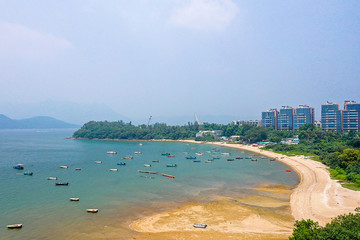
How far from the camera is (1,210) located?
25.0 metres

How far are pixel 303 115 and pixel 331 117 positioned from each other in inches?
547

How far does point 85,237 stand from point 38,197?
13.8 meters

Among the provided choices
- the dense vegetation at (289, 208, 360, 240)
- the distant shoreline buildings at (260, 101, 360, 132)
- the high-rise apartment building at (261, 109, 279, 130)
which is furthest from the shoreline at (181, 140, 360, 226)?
the high-rise apartment building at (261, 109, 279, 130)

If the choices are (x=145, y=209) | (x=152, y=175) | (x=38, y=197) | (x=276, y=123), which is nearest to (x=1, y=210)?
(x=38, y=197)

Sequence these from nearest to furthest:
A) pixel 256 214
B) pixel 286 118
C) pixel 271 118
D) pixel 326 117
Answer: pixel 256 214
pixel 326 117
pixel 286 118
pixel 271 118

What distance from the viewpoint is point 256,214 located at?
75.6ft

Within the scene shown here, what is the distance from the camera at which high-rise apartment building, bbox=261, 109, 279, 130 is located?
123 m

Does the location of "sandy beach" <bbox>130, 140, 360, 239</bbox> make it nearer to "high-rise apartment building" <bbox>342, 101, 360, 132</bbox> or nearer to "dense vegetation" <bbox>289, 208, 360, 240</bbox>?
"dense vegetation" <bbox>289, 208, 360, 240</bbox>

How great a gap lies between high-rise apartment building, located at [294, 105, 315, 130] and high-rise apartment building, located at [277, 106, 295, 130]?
5.47ft

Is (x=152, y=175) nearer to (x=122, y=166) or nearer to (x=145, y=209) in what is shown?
(x=122, y=166)

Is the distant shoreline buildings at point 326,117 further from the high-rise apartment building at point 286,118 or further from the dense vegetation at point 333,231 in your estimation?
the dense vegetation at point 333,231

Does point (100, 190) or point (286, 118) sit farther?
point (286, 118)

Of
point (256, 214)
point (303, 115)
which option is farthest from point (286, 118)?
point (256, 214)

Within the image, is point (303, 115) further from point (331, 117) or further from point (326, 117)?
point (331, 117)
